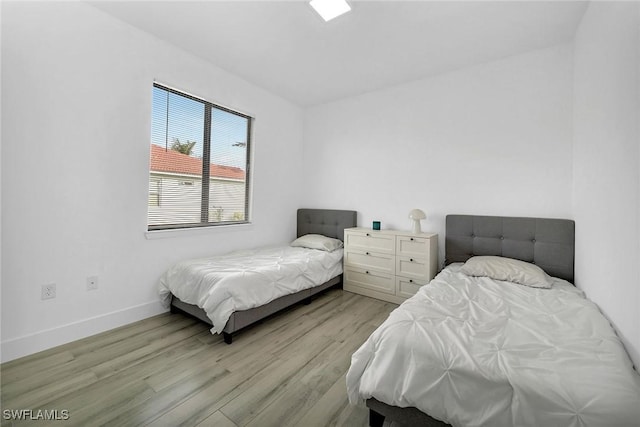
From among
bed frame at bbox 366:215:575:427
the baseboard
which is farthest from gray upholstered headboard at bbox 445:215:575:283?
the baseboard

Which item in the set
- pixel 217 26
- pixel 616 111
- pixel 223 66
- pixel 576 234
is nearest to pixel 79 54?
pixel 217 26

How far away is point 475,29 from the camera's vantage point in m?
2.18

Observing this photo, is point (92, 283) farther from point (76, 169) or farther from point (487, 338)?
point (487, 338)

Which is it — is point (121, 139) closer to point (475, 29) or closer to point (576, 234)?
point (475, 29)

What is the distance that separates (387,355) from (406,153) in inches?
101

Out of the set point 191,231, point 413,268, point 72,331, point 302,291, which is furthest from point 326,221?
point 72,331

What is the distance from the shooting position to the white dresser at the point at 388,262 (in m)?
2.71

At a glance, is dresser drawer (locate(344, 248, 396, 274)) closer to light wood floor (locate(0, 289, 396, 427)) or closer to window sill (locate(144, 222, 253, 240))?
light wood floor (locate(0, 289, 396, 427))

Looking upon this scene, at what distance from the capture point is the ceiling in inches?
77.8

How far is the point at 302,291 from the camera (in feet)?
8.76

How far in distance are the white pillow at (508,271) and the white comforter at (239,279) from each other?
58.3 inches

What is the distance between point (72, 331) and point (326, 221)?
9.04ft

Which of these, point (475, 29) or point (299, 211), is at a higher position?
point (475, 29)

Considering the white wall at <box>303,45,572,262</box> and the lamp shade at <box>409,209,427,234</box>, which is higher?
the white wall at <box>303,45,572,262</box>
